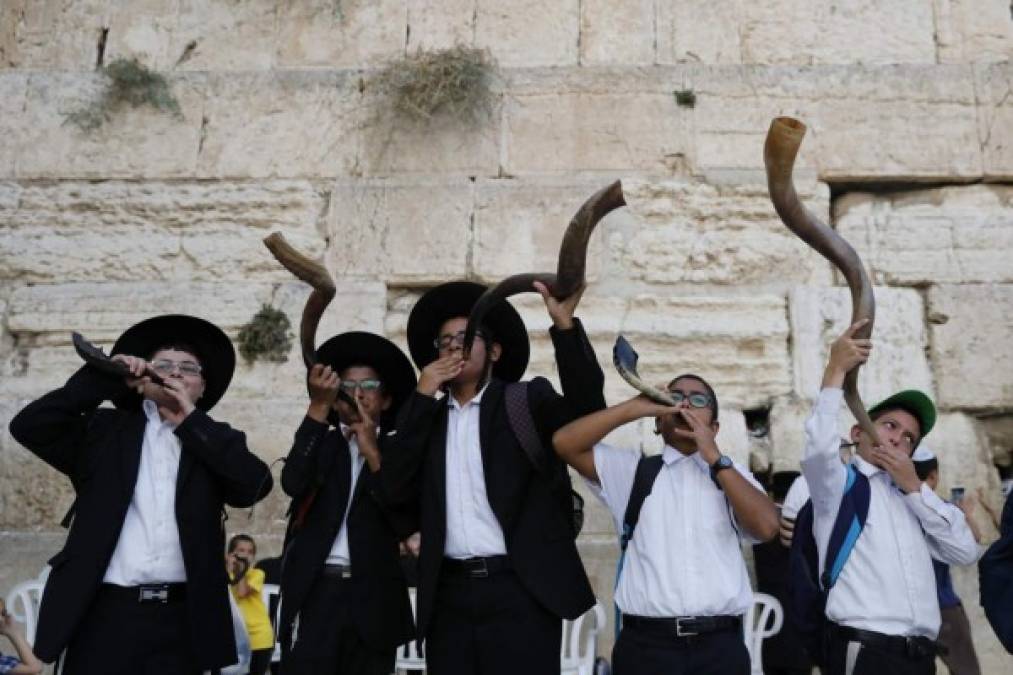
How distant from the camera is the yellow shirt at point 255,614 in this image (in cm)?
480

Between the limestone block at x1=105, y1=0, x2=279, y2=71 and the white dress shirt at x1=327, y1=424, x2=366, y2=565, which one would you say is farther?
the limestone block at x1=105, y1=0, x2=279, y2=71

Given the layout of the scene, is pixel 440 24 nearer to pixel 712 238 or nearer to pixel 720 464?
pixel 712 238

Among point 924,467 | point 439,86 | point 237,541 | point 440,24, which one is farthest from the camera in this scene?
point 440,24

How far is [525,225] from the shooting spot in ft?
19.9

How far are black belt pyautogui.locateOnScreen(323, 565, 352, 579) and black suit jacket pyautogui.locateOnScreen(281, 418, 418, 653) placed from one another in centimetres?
2

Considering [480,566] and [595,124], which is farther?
[595,124]

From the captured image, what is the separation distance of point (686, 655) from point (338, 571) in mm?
1202

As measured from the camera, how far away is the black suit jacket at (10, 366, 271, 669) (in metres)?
3.45

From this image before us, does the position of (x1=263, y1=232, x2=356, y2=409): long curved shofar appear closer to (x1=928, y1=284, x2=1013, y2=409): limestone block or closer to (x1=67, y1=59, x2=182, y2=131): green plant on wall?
(x1=67, y1=59, x2=182, y2=131): green plant on wall

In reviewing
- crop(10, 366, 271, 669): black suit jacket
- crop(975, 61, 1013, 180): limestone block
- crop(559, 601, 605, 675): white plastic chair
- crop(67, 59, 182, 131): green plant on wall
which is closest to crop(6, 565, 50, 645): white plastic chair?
crop(10, 366, 271, 669): black suit jacket

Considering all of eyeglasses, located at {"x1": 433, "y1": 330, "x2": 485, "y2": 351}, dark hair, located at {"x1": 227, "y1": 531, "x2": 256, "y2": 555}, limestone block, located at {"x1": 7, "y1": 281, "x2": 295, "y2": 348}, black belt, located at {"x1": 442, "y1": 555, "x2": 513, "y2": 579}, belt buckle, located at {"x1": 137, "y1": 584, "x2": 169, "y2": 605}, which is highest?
limestone block, located at {"x1": 7, "y1": 281, "x2": 295, "y2": 348}

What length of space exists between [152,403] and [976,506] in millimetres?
4009

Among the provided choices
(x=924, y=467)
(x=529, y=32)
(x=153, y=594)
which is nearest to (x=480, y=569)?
(x=153, y=594)

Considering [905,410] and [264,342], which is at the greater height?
[264,342]
